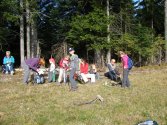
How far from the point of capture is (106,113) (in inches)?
461

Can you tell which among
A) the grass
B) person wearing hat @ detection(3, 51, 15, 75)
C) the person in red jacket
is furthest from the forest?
the grass

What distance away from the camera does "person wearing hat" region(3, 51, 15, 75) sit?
23.4 meters

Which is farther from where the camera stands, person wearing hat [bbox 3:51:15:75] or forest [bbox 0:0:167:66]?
forest [bbox 0:0:167:66]

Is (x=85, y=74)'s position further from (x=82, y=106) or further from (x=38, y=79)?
(x=82, y=106)

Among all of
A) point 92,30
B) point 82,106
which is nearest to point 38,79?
point 82,106

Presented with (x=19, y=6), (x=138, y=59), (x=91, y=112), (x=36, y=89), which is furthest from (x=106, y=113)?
(x=138, y=59)

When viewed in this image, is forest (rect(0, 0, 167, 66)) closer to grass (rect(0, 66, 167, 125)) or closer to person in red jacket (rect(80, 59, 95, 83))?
person in red jacket (rect(80, 59, 95, 83))

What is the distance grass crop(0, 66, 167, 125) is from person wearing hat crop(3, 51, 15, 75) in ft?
15.3

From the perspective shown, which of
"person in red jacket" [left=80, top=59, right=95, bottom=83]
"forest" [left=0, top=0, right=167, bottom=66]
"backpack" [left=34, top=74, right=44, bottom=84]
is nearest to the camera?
"backpack" [left=34, top=74, right=44, bottom=84]

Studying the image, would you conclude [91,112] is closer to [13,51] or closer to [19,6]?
[19,6]

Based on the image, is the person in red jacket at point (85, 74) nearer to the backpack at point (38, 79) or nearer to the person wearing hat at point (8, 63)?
the backpack at point (38, 79)

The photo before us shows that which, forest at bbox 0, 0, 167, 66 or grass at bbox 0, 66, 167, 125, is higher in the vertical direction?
forest at bbox 0, 0, 167, 66

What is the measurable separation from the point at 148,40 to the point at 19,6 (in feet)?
33.0

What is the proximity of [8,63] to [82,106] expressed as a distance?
1145cm
